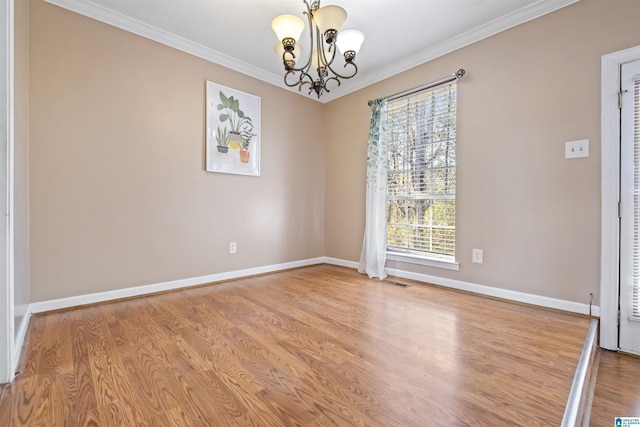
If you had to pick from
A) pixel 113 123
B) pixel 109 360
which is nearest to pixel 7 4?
pixel 113 123

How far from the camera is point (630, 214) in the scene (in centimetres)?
177

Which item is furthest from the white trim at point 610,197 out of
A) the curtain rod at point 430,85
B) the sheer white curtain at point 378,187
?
the sheer white curtain at point 378,187

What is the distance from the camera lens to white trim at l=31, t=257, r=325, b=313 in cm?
212

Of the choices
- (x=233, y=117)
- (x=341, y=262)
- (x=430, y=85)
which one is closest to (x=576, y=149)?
(x=430, y=85)

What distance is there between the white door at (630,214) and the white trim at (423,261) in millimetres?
1139

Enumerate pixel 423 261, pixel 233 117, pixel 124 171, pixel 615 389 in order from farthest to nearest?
pixel 233 117 < pixel 423 261 < pixel 124 171 < pixel 615 389

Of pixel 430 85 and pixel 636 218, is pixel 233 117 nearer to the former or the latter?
pixel 430 85

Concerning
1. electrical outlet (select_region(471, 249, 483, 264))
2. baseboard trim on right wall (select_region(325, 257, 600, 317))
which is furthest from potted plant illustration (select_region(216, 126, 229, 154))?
electrical outlet (select_region(471, 249, 483, 264))

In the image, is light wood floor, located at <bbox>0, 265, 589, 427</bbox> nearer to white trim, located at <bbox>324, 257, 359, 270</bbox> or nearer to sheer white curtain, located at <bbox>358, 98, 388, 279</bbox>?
sheer white curtain, located at <bbox>358, 98, 388, 279</bbox>

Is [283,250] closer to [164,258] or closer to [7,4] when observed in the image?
[164,258]

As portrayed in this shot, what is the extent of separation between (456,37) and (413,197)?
5.29ft

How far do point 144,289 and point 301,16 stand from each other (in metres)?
2.80

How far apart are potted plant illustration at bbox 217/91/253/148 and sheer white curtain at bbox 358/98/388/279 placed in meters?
1.55

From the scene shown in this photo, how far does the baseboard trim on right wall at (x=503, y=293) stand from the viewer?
2.07 meters
